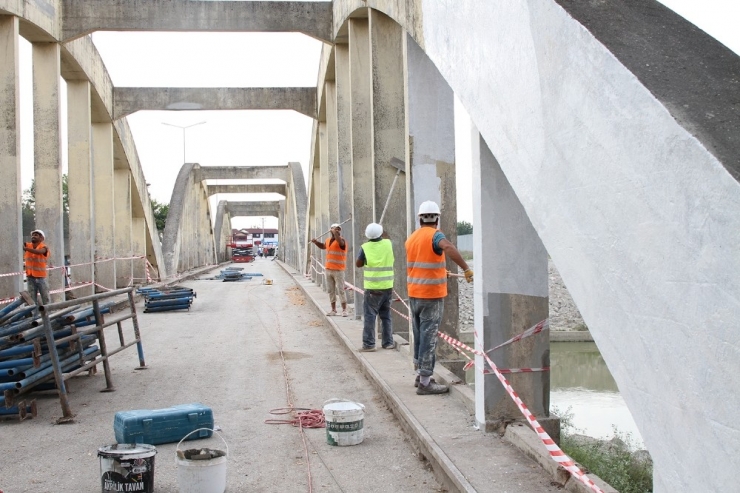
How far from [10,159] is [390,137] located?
825cm

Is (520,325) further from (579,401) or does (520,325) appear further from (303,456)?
(579,401)

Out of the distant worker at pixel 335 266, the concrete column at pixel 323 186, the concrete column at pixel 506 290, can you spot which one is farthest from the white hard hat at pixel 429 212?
the concrete column at pixel 323 186

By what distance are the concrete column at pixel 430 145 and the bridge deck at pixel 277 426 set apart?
1.70m

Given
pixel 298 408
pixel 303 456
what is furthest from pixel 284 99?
pixel 303 456

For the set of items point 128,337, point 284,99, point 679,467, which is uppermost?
point 284,99

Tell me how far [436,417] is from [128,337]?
8.97m

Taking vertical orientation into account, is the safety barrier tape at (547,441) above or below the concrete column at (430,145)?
below

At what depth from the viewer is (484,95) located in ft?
16.0

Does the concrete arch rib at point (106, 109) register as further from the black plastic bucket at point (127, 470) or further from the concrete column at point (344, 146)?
the black plastic bucket at point (127, 470)

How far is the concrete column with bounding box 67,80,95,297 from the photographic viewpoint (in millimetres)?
20359

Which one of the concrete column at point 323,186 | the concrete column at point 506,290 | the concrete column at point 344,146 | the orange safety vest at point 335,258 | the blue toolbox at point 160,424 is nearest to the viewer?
the concrete column at point 506,290

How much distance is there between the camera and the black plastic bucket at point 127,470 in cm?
495

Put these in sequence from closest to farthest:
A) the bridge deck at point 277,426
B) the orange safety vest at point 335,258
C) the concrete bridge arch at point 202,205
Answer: the bridge deck at point 277,426 < the orange safety vest at point 335,258 < the concrete bridge arch at point 202,205

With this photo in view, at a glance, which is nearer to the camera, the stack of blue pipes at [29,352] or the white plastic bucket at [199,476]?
the white plastic bucket at [199,476]
